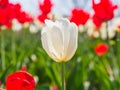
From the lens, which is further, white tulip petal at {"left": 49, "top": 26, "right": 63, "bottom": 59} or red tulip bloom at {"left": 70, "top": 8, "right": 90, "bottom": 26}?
red tulip bloom at {"left": 70, "top": 8, "right": 90, "bottom": 26}

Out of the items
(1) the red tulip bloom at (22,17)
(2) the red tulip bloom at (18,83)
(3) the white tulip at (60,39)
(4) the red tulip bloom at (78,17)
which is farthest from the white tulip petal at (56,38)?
(1) the red tulip bloom at (22,17)

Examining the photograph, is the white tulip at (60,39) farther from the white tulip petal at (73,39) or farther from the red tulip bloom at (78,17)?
the red tulip bloom at (78,17)

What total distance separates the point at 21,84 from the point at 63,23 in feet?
0.60

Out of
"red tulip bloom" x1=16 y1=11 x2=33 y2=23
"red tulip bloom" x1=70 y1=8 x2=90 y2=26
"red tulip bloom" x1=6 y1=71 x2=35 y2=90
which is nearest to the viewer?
"red tulip bloom" x1=6 y1=71 x2=35 y2=90

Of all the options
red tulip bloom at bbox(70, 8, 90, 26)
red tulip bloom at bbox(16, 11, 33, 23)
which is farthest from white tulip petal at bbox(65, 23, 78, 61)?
red tulip bloom at bbox(16, 11, 33, 23)

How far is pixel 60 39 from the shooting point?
0.91 metres

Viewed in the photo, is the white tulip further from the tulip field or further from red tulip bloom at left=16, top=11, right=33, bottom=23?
red tulip bloom at left=16, top=11, right=33, bottom=23

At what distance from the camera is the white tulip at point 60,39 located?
90 cm

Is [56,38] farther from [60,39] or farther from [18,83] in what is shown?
[18,83]

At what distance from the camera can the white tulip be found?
90 cm

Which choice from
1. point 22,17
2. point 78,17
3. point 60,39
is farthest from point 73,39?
point 22,17

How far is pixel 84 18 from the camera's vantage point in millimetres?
2256

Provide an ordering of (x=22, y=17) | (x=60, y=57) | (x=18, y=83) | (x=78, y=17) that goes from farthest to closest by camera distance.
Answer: (x=22, y=17), (x=78, y=17), (x=60, y=57), (x=18, y=83)

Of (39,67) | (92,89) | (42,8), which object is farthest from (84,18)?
(39,67)
